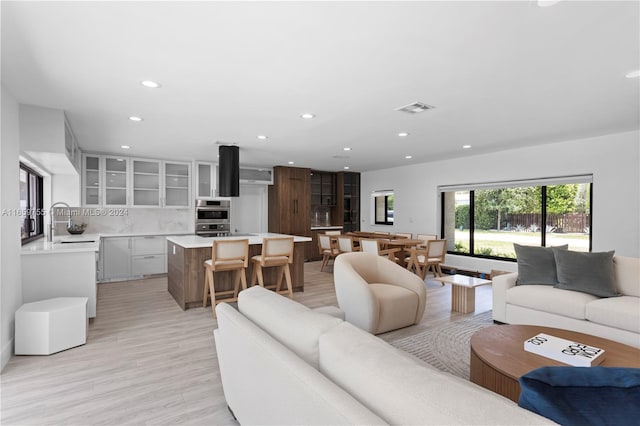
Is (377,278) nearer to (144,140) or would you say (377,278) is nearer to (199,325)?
(199,325)

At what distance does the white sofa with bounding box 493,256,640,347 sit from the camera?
2.94 meters

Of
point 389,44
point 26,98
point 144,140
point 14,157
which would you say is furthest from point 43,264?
point 389,44

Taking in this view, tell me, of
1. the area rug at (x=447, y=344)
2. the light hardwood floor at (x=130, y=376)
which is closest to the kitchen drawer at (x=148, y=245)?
the light hardwood floor at (x=130, y=376)

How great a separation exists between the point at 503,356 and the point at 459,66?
6.91ft

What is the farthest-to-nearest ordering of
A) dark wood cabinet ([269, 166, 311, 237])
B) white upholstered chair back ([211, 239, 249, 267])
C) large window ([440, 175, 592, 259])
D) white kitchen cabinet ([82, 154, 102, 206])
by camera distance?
dark wood cabinet ([269, 166, 311, 237])
white kitchen cabinet ([82, 154, 102, 206])
large window ([440, 175, 592, 259])
white upholstered chair back ([211, 239, 249, 267])

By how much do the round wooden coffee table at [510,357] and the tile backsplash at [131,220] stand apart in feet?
20.9

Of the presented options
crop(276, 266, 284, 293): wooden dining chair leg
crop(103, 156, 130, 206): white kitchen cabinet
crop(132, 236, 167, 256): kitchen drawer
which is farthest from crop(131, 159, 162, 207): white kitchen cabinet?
crop(276, 266, 284, 293): wooden dining chair leg

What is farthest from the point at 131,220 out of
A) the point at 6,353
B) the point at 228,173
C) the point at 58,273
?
the point at 6,353

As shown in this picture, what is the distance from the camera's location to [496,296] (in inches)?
151

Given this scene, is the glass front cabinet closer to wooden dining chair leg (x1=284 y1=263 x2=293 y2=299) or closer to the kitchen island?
the kitchen island

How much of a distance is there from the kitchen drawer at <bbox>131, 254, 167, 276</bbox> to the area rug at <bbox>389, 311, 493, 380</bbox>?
5.22 meters

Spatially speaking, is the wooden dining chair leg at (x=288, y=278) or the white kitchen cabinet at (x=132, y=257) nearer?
the wooden dining chair leg at (x=288, y=278)

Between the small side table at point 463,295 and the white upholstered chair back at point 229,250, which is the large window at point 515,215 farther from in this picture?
the white upholstered chair back at point 229,250

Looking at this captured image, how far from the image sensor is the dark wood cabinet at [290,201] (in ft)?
26.7
